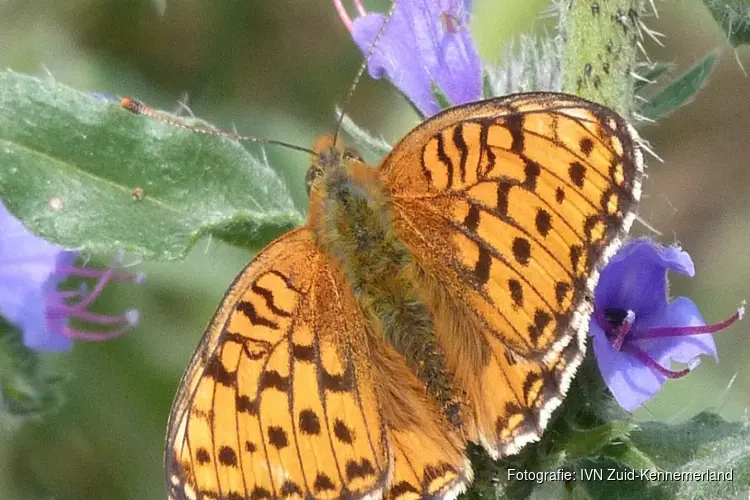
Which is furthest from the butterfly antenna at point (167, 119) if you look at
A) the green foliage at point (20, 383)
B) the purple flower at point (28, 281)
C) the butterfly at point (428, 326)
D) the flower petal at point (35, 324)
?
the green foliage at point (20, 383)

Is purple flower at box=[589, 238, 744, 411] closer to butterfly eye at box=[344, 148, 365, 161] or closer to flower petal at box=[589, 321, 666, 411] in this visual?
flower petal at box=[589, 321, 666, 411]

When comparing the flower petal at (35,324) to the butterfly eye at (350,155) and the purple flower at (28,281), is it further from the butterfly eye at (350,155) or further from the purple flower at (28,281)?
the butterfly eye at (350,155)

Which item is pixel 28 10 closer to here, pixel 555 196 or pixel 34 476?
pixel 34 476

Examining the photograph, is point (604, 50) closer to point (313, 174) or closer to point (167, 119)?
point (313, 174)

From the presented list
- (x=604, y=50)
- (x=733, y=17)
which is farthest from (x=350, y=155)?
(x=733, y=17)

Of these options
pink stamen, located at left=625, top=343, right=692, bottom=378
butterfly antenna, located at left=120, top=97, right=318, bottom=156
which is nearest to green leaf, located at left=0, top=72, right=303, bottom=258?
butterfly antenna, located at left=120, top=97, right=318, bottom=156

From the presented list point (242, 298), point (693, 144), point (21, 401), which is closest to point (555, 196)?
point (242, 298)
